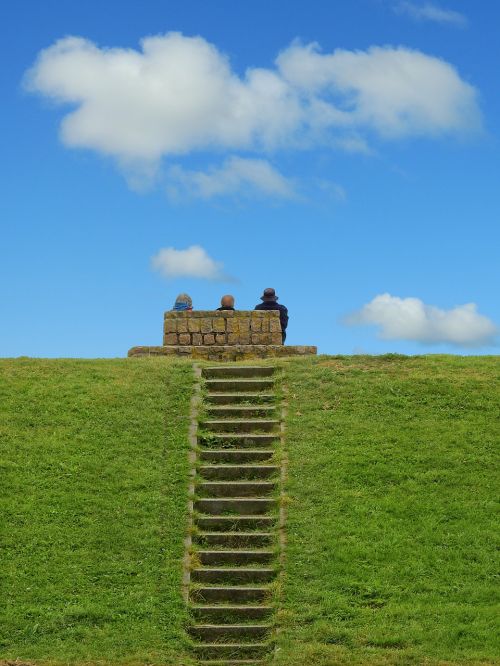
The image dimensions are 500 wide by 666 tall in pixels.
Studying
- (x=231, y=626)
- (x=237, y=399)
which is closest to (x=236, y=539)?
(x=231, y=626)

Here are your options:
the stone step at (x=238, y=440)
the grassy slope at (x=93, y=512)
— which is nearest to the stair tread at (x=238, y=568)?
the grassy slope at (x=93, y=512)

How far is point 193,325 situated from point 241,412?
17.7 ft

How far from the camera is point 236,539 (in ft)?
59.9

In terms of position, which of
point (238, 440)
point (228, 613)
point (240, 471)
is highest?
point (238, 440)

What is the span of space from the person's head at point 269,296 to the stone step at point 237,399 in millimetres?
5488

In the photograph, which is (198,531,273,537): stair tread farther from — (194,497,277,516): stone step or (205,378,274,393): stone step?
(205,378,274,393): stone step

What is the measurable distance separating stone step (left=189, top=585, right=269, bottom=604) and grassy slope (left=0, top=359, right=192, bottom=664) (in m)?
0.44

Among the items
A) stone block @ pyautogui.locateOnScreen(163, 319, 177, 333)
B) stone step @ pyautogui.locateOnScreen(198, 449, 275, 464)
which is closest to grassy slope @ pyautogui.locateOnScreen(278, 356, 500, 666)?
stone step @ pyautogui.locateOnScreen(198, 449, 275, 464)

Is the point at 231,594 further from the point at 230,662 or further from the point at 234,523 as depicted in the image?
the point at 234,523

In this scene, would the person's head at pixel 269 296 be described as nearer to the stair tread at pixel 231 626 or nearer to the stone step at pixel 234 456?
the stone step at pixel 234 456

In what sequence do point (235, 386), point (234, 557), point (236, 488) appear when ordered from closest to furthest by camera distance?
point (234, 557) → point (236, 488) → point (235, 386)

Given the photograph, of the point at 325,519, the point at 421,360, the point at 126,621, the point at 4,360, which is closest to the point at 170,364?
the point at 4,360

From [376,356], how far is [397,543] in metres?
7.75

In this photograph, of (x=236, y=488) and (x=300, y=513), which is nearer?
(x=300, y=513)
